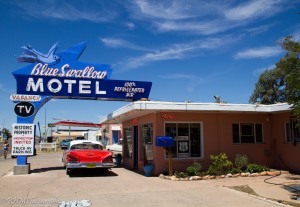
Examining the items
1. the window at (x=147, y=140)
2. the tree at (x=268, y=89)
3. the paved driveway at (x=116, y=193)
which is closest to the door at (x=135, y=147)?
the window at (x=147, y=140)

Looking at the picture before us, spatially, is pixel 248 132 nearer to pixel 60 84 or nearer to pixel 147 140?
pixel 147 140

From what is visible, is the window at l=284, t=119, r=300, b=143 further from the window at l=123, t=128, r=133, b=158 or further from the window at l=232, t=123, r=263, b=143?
the window at l=123, t=128, r=133, b=158

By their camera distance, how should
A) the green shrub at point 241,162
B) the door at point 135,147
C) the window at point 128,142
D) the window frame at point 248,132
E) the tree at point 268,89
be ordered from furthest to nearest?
the tree at point 268,89 → the window at point 128,142 → the door at point 135,147 → the window frame at point 248,132 → the green shrub at point 241,162

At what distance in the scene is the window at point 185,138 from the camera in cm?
1551

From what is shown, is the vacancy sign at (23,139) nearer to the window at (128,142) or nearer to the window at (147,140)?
the window at (147,140)

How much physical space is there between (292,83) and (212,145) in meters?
6.45

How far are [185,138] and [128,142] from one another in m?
5.95

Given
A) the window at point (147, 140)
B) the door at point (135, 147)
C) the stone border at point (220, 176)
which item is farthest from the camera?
the door at point (135, 147)

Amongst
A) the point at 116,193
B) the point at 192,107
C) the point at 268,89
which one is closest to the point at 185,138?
the point at 192,107

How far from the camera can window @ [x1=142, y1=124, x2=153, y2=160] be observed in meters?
16.1

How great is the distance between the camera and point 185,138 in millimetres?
15719

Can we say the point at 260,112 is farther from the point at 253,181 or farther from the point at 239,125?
the point at 253,181

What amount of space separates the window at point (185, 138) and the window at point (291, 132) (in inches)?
157

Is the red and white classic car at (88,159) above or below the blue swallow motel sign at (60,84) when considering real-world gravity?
below
